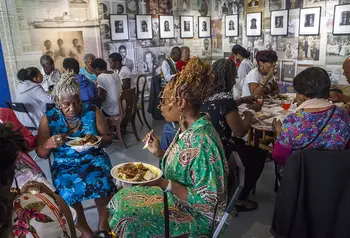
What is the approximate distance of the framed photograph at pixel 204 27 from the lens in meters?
7.58

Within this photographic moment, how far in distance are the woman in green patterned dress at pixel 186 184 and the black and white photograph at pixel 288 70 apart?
4.99 metres

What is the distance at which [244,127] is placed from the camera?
241cm

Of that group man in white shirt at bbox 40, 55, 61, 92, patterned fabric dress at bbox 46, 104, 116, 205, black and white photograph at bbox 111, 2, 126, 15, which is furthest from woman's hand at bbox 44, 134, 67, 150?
black and white photograph at bbox 111, 2, 126, 15

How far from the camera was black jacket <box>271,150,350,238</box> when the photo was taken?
1.68m

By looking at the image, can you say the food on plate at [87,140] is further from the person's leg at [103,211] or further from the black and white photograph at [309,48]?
the black and white photograph at [309,48]

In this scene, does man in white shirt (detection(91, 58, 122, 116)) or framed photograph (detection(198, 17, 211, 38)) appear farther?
framed photograph (detection(198, 17, 211, 38))

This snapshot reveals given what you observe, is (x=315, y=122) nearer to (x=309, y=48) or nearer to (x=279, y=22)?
(x=309, y=48)

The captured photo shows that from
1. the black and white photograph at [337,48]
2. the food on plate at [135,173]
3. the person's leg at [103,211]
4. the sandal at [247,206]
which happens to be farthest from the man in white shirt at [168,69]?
the food on plate at [135,173]

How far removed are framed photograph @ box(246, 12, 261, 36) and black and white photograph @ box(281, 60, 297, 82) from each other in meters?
0.91

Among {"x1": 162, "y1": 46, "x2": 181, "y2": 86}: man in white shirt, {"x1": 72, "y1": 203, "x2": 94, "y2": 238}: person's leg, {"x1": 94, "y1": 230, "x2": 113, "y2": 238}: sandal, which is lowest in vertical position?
{"x1": 94, "y1": 230, "x2": 113, "y2": 238}: sandal

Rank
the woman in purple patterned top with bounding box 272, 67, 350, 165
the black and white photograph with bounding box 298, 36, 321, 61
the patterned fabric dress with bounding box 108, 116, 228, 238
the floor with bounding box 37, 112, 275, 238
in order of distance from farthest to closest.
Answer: the black and white photograph with bounding box 298, 36, 321, 61, the floor with bounding box 37, 112, 275, 238, the woman in purple patterned top with bounding box 272, 67, 350, 165, the patterned fabric dress with bounding box 108, 116, 228, 238

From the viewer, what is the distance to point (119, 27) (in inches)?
244

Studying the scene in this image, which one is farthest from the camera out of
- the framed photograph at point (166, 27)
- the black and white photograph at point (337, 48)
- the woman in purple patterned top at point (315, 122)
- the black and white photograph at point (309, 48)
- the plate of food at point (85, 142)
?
the framed photograph at point (166, 27)

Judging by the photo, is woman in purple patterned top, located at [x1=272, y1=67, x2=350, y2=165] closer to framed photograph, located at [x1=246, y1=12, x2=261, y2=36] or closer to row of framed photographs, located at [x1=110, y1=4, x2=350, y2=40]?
row of framed photographs, located at [x1=110, y1=4, x2=350, y2=40]
